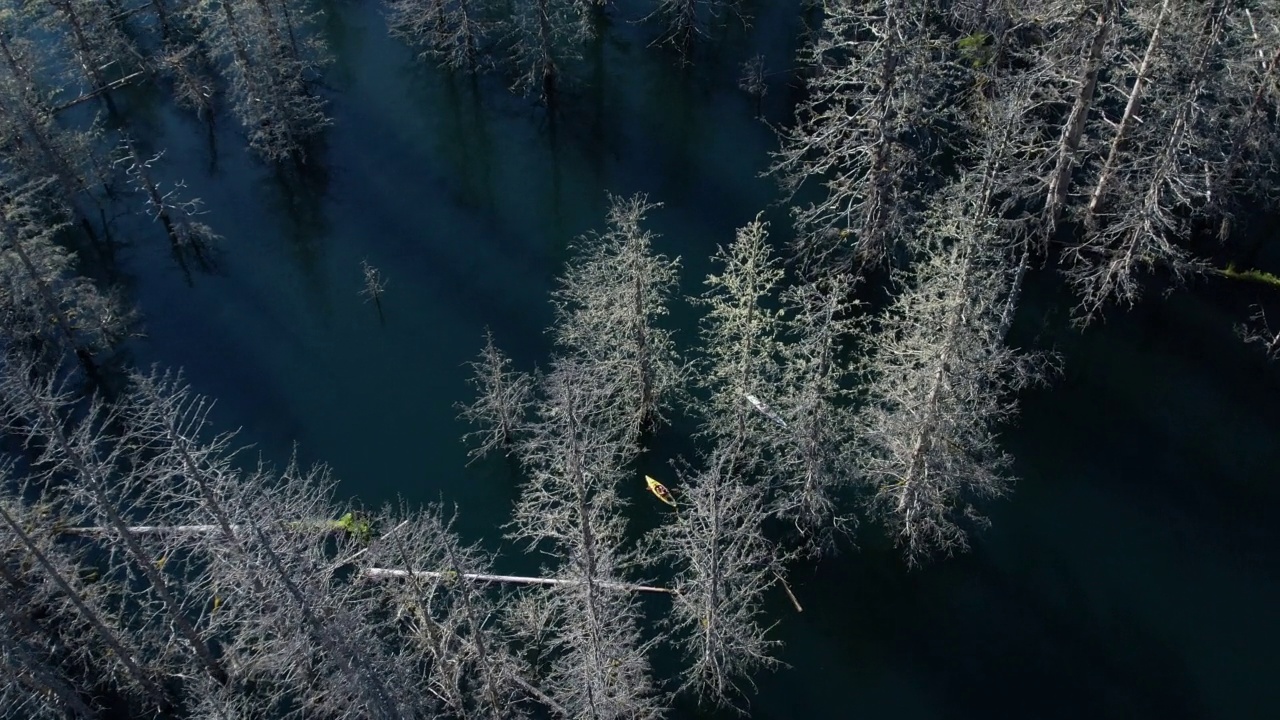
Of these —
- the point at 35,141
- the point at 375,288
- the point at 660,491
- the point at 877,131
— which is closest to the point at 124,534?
the point at 660,491

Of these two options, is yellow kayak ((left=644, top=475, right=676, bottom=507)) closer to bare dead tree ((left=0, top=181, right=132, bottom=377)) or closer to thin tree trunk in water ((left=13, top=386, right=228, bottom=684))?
thin tree trunk in water ((left=13, top=386, right=228, bottom=684))

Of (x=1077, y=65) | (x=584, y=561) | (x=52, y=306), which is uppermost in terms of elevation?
(x=1077, y=65)

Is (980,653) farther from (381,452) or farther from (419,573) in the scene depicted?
(381,452)

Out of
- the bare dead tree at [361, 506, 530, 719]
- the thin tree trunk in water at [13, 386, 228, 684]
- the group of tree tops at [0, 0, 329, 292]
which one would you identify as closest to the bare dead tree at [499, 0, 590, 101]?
the group of tree tops at [0, 0, 329, 292]

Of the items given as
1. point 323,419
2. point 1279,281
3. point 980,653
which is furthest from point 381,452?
point 1279,281

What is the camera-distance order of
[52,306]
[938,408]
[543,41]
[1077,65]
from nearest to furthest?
[938,408] < [1077,65] < [52,306] < [543,41]

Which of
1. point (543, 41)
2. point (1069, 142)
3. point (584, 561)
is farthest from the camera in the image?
point (543, 41)

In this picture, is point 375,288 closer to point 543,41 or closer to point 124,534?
point 543,41

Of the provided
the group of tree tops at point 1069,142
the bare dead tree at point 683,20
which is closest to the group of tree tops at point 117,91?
the bare dead tree at point 683,20

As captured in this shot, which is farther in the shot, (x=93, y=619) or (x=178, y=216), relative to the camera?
(x=178, y=216)
